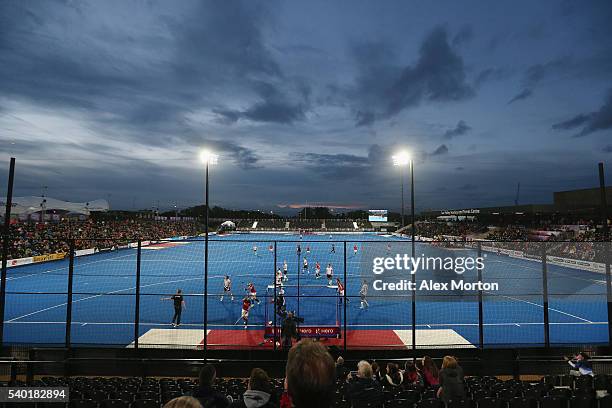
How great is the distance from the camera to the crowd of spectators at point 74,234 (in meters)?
41.3

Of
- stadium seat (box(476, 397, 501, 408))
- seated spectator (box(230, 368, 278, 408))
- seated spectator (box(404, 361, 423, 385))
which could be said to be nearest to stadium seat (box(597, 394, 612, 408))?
stadium seat (box(476, 397, 501, 408))

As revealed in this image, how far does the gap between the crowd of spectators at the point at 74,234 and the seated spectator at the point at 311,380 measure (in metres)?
20.8

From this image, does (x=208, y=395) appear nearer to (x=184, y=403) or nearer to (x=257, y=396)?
(x=257, y=396)

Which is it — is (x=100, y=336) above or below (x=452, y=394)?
below

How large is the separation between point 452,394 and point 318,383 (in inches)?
245

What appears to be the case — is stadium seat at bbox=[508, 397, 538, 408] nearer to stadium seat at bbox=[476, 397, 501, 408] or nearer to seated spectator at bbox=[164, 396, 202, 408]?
stadium seat at bbox=[476, 397, 501, 408]

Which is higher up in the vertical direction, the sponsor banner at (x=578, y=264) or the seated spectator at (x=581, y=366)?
the sponsor banner at (x=578, y=264)

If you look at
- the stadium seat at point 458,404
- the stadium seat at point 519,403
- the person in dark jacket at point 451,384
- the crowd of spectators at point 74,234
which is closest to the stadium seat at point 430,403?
the person in dark jacket at point 451,384

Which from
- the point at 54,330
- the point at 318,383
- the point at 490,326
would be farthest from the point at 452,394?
the point at 54,330

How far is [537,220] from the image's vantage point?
64.2 meters

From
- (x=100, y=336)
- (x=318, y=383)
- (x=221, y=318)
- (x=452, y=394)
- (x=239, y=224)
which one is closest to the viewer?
(x=318, y=383)

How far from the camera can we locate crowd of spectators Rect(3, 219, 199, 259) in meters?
41.3

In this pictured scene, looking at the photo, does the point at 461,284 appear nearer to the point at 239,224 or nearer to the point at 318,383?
the point at 318,383

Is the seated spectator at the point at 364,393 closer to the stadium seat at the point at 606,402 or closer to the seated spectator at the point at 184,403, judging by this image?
the seated spectator at the point at 184,403
